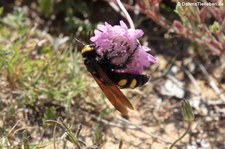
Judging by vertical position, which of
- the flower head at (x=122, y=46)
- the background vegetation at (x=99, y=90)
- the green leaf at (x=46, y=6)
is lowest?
the background vegetation at (x=99, y=90)

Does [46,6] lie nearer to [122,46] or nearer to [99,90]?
[99,90]

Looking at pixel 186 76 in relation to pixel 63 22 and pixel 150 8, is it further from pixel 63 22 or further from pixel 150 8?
pixel 63 22

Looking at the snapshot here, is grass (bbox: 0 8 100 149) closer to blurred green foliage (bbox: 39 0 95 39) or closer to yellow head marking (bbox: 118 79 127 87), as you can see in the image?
blurred green foliage (bbox: 39 0 95 39)

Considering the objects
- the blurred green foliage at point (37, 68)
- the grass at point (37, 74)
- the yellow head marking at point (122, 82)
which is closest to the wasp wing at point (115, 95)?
the yellow head marking at point (122, 82)

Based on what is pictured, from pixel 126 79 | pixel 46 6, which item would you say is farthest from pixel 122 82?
pixel 46 6

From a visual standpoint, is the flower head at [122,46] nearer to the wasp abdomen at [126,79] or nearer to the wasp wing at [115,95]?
the wasp abdomen at [126,79]

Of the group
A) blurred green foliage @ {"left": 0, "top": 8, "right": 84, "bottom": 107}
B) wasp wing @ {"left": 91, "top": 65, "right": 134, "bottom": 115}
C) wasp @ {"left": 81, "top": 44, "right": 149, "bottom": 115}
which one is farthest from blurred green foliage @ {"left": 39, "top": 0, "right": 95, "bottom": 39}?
wasp wing @ {"left": 91, "top": 65, "right": 134, "bottom": 115}

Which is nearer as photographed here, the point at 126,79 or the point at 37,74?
the point at 126,79

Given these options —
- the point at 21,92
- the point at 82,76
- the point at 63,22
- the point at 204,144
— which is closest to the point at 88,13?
the point at 63,22
